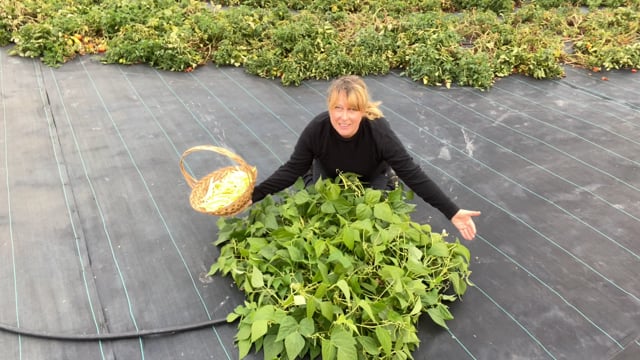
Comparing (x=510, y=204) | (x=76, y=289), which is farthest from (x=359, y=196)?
(x=76, y=289)

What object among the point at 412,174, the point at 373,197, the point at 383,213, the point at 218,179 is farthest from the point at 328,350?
the point at 218,179

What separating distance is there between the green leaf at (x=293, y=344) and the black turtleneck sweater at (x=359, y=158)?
79cm

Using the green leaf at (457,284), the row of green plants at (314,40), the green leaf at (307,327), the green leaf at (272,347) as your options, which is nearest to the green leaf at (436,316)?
the green leaf at (457,284)

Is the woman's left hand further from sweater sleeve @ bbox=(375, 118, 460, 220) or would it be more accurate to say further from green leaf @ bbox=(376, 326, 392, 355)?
green leaf @ bbox=(376, 326, 392, 355)

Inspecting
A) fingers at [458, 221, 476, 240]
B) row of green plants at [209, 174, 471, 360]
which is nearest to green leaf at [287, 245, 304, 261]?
row of green plants at [209, 174, 471, 360]

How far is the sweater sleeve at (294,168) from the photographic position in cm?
223

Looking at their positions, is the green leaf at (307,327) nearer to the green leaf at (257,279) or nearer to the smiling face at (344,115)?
the green leaf at (257,279)

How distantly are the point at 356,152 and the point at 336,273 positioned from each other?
0.64m

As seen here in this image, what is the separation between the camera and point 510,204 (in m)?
2.72

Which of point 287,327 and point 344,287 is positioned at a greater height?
point 344,287

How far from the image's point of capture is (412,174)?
213 centimetres

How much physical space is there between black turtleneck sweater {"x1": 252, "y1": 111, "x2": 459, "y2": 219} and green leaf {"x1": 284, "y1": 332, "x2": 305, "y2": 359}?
2.61 feet

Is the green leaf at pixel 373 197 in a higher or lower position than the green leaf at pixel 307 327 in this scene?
higher

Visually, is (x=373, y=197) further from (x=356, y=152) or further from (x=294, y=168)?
(x=294, y=168)
